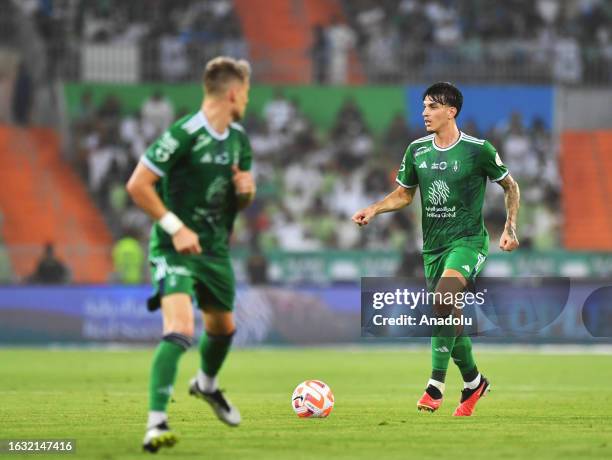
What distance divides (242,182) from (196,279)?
75 cm

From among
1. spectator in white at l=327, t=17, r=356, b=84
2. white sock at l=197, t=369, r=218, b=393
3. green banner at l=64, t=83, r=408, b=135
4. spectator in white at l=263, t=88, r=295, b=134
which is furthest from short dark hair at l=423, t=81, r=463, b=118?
spectator in white at l=327, t=17, r=356, b=84

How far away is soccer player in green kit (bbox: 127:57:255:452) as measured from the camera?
9273 mm

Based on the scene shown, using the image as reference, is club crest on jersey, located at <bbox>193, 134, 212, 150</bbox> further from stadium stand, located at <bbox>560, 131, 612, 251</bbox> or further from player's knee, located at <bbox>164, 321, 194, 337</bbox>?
stadium stand, located at <bbox>560, 131, 612, 251</bbox>

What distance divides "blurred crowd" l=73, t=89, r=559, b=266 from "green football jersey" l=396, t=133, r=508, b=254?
62.6 ft

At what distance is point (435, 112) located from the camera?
12461 mm

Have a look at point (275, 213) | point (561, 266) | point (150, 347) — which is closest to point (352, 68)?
point (275, 213)

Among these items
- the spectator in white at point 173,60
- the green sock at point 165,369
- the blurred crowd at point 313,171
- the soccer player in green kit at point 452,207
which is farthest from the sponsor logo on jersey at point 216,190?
the spectator in white at point 173,60

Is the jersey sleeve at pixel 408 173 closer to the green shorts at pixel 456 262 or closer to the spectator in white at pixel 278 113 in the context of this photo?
the green shorts at pixel 456 262

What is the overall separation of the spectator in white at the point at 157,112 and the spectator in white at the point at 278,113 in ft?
8.09

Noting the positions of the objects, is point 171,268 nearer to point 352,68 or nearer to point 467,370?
point 467,370

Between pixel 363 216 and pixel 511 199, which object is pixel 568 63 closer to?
pixel 511 199

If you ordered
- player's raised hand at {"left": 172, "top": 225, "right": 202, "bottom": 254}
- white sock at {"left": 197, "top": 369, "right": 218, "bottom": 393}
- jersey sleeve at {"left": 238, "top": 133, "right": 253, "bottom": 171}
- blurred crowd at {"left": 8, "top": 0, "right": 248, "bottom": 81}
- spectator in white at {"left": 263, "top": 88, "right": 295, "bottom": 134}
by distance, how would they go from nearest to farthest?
player's raised hand at {"left": 172, "top": 225, "right": 202, "bottom": 254} < jersey sleeve at {"left": 238, "top": 133, "right": 253, "bottom": 171} < white sock at {"left": 197, "top": 369, "right": 218, "bottom": 393} < spectator in white at {"left": 263, "top": 88, "right": 295, "bottom": 134} < blurred crowd at {"left": 8, "top": 0, "right": 248, "bottom": 81}

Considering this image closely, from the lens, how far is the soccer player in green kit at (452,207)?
1235 centimetres

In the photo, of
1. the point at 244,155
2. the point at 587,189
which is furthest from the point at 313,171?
the point at 244,155
